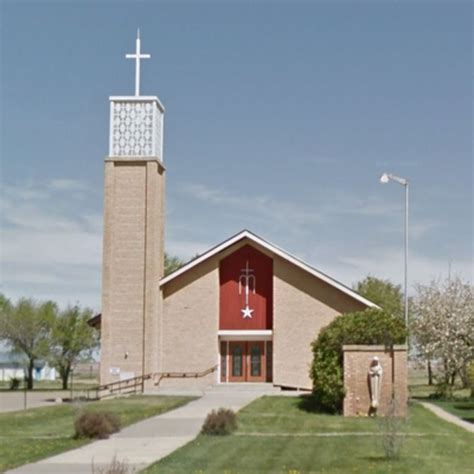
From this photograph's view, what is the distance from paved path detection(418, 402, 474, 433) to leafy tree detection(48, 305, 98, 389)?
33.3 metres

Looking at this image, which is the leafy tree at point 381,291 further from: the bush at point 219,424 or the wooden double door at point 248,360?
the bush at point 219,424

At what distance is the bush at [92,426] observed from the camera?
76.6ft

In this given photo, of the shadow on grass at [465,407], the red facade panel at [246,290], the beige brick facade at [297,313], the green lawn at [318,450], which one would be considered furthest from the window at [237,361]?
the green lawn at [318,450]

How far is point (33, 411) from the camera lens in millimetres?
34906

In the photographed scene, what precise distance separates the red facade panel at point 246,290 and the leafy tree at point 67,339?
66.4 feet

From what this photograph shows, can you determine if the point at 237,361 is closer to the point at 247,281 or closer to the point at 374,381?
the point at 247,281

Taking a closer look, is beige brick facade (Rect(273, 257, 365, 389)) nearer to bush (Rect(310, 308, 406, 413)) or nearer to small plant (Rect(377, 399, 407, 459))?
bush (Rect(310, 308, 406, 413))

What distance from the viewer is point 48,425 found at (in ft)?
93.1

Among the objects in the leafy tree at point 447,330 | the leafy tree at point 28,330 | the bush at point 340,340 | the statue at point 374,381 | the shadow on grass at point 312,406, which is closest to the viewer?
the statue at point 374,381

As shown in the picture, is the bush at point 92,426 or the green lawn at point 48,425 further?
the bush at point 92,426

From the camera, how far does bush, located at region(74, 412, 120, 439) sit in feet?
76.6

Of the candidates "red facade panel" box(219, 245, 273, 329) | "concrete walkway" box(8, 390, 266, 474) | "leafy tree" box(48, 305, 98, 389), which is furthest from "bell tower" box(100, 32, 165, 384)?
"leafy tree" box(48, 305, 98, 389)

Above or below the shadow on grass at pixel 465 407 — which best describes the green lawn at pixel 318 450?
below

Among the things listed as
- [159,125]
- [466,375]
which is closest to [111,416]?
[466,375]
